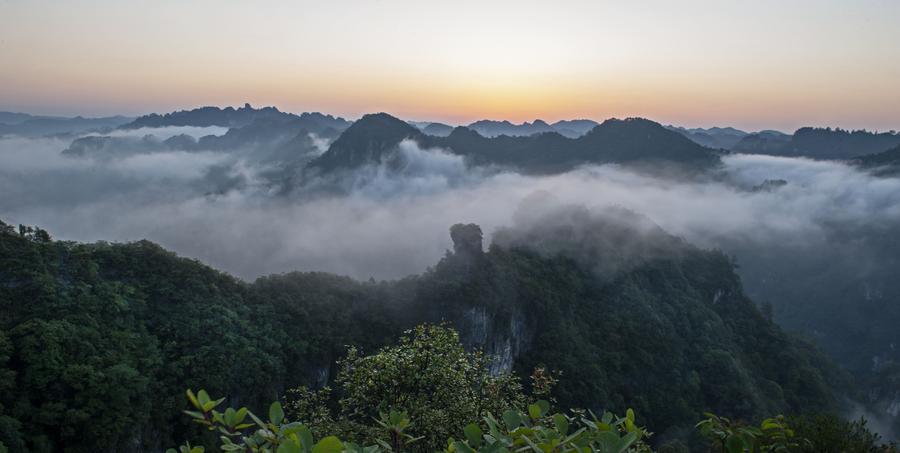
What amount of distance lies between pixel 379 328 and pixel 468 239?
1450 cm

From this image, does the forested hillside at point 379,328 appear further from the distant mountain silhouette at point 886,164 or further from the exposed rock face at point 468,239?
the distant mountain silhouette at point 886,164

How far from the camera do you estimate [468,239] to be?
53.4 metres

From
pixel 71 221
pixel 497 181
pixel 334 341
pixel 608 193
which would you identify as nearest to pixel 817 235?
pixel 608 193

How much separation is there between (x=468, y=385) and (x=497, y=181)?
170m

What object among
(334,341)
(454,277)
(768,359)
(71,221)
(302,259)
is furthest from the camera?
(71,221)

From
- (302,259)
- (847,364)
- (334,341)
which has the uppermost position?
(334,341)

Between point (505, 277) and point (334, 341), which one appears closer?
point (334, 341)

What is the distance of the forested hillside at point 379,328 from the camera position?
953 inches

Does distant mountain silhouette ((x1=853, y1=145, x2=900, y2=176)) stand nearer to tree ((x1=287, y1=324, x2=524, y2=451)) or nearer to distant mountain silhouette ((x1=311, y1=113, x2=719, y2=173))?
distant mountain silhouette ((x1=311, y1=113, x2=719, y2=173))

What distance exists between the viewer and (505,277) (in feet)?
179

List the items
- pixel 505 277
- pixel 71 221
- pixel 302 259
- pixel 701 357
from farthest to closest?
pixel 71 221, pixel 302 259, pixel 701 357, pixel 505 277

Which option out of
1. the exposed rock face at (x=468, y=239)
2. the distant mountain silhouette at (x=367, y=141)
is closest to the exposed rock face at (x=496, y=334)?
the exposed rock face at (x=468, y=239)

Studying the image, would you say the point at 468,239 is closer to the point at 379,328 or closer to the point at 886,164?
the point at 379,328

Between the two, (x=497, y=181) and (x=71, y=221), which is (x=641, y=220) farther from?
(x=71, y=221)
